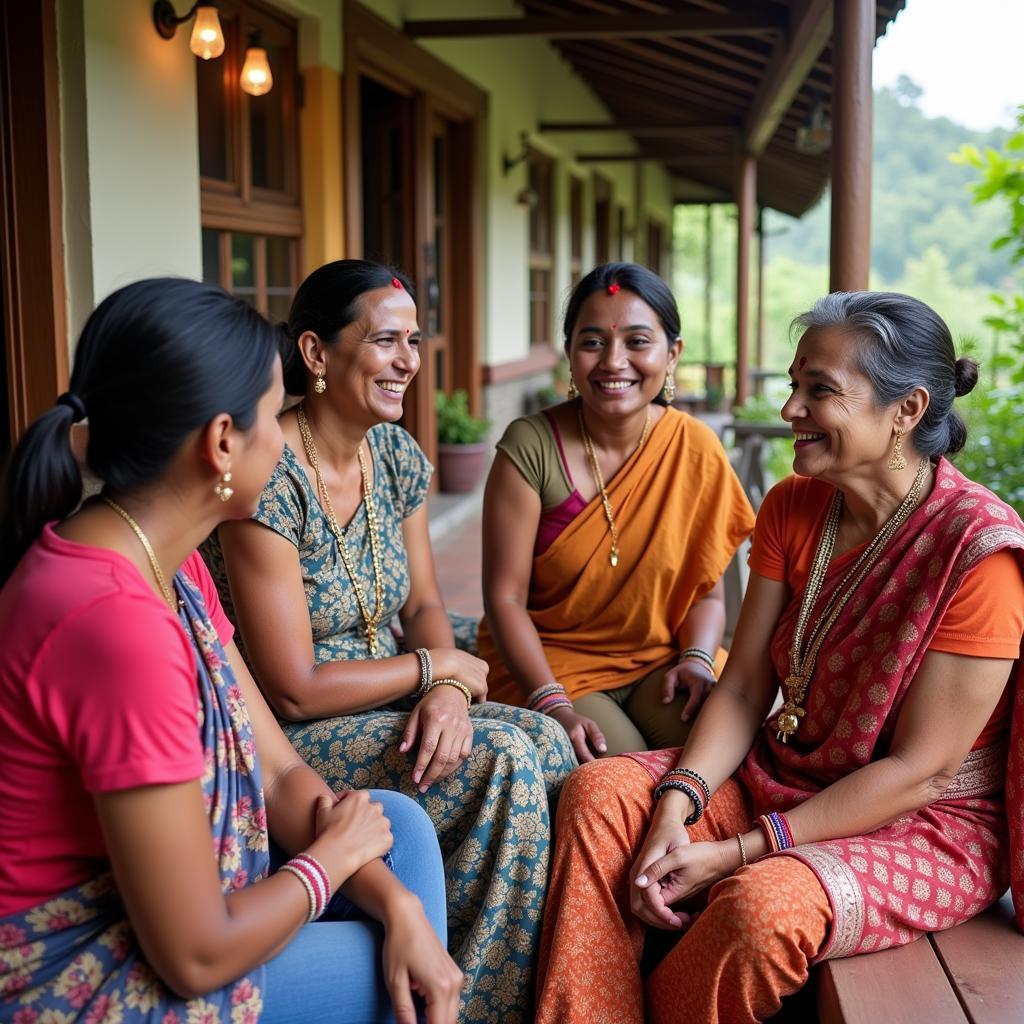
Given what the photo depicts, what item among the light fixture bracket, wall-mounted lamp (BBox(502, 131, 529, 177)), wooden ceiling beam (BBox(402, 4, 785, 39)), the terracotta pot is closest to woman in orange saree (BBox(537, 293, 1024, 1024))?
the light fixture bracket

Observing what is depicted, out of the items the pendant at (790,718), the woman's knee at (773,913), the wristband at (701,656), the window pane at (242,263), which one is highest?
the window pane at (242,263)

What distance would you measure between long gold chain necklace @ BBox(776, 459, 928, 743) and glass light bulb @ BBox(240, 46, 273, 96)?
2806 mm

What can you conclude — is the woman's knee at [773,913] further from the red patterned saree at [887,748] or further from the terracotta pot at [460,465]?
the terracotta pot at [460,465]

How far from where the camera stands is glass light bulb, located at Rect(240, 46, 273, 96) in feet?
13.0

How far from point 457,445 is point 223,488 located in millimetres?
5804

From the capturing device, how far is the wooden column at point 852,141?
3199 mm

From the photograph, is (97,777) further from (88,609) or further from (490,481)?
(490,481)

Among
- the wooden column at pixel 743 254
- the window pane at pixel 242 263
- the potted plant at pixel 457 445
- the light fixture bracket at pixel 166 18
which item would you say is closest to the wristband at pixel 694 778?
the light fixture bracket at pixel 166 18

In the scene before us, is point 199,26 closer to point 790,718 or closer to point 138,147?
point 138,147

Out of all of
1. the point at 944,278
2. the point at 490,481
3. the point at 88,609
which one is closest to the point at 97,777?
the point at 88,609

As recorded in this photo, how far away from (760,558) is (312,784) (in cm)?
82

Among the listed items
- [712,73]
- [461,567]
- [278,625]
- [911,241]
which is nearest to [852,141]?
[278,625]

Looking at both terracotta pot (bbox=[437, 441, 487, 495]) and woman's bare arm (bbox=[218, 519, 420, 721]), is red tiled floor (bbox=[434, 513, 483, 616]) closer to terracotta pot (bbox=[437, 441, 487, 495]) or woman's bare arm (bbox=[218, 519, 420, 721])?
terracotta pot (bbox=[437, 441, 487, 495])

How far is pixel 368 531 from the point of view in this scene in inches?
86.1
